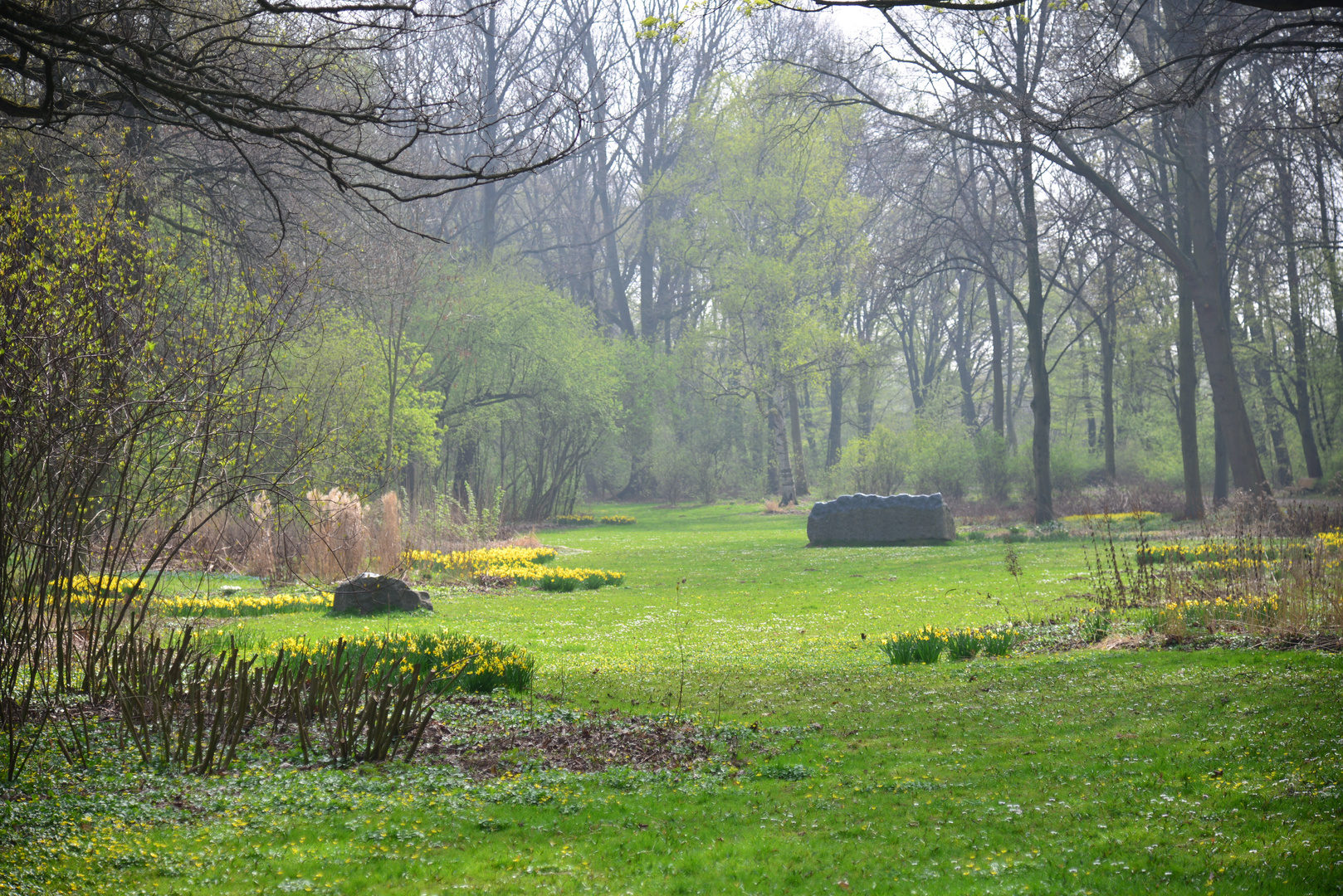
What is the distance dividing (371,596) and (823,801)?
8.06 meters

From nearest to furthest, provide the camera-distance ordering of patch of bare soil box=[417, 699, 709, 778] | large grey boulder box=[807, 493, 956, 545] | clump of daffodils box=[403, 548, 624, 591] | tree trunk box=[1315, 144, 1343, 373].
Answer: patch of bare soil box=[417, 699, 709, 778], clump of daffodils box=[403, 548, 624, 591], large grey boulder box=[807, 493, 956, 545], tree trunk box=[1315, 144, 1343, 373]

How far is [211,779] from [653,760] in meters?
2.39

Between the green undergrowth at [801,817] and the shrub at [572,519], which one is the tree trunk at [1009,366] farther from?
the green undergrowth at [801,817]

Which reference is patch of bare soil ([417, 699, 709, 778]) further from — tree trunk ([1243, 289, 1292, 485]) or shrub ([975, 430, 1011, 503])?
tree trunk ([1243, 289, 1292, 485])

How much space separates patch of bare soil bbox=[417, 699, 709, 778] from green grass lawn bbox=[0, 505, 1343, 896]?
0.33 feet

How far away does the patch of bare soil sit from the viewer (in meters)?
5.23

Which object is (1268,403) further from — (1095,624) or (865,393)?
(1095,624)

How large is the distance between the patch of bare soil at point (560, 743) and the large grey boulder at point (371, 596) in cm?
526

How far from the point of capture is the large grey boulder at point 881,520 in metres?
20.6

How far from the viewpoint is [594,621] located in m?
11.4

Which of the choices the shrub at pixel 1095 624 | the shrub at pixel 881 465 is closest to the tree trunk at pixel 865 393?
the shrub at pixel 881 465

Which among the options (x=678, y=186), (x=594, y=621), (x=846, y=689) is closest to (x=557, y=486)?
(x=678, y=186)

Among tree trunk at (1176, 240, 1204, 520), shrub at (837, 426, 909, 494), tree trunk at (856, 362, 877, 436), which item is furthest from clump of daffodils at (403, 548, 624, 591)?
tree trunk at (856, 362, 877, 436)

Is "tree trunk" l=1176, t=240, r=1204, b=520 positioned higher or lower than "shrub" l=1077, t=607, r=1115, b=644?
higher
